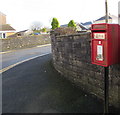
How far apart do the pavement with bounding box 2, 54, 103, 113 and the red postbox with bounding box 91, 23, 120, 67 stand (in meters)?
1.33

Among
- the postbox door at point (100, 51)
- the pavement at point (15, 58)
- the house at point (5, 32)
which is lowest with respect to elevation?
the pavement at point (15, 58)

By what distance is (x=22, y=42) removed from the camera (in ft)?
57.0

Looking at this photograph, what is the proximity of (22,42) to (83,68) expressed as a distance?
49.7ft

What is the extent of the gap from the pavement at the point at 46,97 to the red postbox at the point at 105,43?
1.33 meters

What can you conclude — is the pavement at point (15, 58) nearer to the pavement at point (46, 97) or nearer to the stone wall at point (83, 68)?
the pavement at point (46, 97)

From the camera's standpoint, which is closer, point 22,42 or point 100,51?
point 100,51

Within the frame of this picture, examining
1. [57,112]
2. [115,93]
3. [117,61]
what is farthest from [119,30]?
[57,112]

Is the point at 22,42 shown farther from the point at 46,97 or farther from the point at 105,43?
the point at 105,43

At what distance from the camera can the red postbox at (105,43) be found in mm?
2260

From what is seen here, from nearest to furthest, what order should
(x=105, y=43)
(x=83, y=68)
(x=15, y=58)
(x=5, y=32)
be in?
(x=105, y=43) < (x=83, y=68) < (x=15, y=58) < (x=5, y=32)

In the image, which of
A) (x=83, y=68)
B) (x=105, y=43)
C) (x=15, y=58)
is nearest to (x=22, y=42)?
(x=15, y=58)

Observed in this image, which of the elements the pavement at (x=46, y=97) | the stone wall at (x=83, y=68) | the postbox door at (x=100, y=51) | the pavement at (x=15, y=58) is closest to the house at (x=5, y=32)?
the pavement at (x=15, y=58)

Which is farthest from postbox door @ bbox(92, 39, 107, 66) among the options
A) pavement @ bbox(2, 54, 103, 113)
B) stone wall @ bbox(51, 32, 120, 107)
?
pavement @ bbox(2, 54, 103, 113)

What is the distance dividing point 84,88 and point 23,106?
74.1 inches
